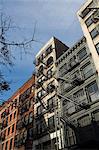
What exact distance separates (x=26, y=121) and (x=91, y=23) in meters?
22.2

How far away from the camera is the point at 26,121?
3959 centimetres

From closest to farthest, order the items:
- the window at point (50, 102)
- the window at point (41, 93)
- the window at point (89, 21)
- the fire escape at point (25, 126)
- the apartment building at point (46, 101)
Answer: the apartment building at point (46, 101)
the window at point (89, 21)
the window at point (50, 102)
the fire escape at point (25, 126)
the window at point (41, 93)

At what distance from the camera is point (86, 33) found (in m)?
31.3

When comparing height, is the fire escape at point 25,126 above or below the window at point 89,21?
below

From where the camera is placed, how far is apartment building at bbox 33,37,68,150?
99.7 feet

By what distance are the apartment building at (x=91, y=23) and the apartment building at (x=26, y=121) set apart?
1743cm

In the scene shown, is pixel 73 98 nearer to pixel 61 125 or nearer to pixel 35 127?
pixel 61 125

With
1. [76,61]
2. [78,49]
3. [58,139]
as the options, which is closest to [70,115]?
[58,139]

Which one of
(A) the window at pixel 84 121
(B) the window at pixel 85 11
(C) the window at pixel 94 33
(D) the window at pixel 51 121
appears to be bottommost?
(A) the window at pixel 84 121

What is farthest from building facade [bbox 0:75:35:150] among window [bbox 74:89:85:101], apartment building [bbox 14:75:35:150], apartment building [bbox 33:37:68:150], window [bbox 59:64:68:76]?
window [bbox 74:89:85:101]

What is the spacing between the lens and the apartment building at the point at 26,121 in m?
35.8

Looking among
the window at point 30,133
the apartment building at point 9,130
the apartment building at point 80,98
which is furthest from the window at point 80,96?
the apartment building at point 9,130

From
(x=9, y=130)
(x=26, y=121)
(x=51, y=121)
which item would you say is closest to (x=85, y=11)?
(x=51, y=121)

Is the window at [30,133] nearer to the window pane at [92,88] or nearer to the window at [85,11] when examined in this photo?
the window pane at [92,88]
